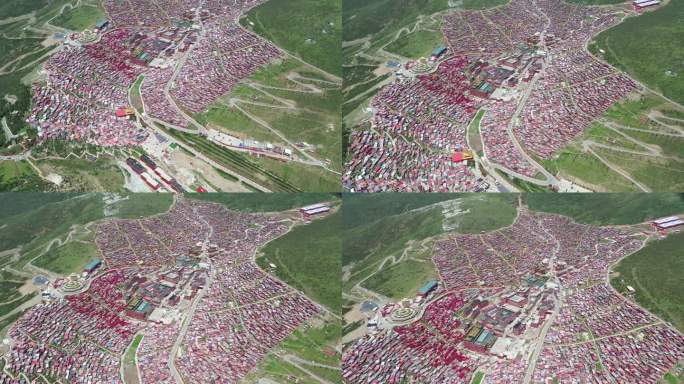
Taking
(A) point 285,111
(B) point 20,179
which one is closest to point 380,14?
(A) point 285,111

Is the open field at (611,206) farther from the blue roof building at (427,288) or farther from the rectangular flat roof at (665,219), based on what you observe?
the blue roof building at (427,288)

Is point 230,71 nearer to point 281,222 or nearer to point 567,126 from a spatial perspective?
point 281,222

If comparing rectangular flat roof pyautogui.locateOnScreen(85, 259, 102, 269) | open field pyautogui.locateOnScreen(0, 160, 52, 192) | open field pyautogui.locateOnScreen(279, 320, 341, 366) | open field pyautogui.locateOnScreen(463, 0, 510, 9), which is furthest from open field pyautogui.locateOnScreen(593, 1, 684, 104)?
open field pyautogui.locateOnScreen(0, 160, 52, 192)

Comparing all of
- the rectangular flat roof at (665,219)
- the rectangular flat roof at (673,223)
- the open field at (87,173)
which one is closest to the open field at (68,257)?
the open field at (87,173)

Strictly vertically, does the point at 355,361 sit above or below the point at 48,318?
below

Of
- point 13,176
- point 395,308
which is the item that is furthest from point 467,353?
point 13,176

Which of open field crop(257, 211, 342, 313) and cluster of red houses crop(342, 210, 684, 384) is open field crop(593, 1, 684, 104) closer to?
cluster of red houses crop(342, 210, 684, 384)
